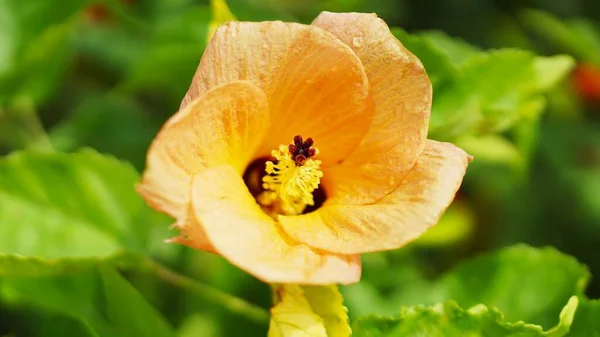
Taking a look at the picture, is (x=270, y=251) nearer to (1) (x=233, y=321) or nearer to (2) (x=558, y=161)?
(1) (x=233, y=321)

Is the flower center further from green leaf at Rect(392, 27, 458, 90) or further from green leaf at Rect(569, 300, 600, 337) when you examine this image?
green leaf at Rect(569, 300, 600, 337)

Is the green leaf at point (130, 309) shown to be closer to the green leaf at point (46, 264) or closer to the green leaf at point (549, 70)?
the green leaf at point (46, 264)

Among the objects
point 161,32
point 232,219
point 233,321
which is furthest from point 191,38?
point 232,219

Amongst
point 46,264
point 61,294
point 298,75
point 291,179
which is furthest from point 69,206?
point 298,75

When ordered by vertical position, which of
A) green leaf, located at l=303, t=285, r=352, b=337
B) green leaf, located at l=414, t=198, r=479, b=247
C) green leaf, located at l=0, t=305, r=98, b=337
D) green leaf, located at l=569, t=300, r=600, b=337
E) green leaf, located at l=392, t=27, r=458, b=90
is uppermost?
green leaf, located at l=392, t=27, r=458, b=90

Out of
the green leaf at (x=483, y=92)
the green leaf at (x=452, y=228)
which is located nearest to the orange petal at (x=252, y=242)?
the green leaf at (x=483, y=92)

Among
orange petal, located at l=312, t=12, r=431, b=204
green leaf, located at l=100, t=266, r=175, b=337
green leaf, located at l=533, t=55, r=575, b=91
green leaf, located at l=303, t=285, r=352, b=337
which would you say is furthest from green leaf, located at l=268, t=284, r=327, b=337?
green leaf, located at l=533, t=55, r=575, b=91
